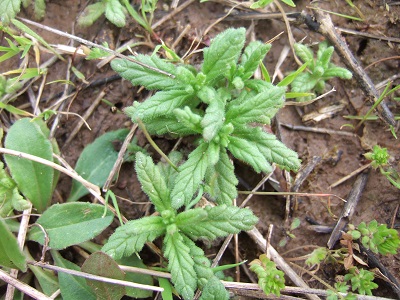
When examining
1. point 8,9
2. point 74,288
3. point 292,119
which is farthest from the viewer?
point 292,119

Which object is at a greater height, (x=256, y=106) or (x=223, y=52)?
(x=223, y=52)

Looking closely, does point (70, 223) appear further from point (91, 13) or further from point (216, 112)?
point (91, 13)

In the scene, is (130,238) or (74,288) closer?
(130,238)

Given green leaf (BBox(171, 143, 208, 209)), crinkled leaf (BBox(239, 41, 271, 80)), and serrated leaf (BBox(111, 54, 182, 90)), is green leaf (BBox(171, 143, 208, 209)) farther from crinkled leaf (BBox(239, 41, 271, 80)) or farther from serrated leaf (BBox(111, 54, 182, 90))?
crinkled leaf (BBox(239, 41, 271, 80))

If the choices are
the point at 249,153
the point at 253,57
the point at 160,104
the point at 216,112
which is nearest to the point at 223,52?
the point at 253,57

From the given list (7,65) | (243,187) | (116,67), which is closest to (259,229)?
(243,187)

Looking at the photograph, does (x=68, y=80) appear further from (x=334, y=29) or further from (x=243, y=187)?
(x=334, y=29)
